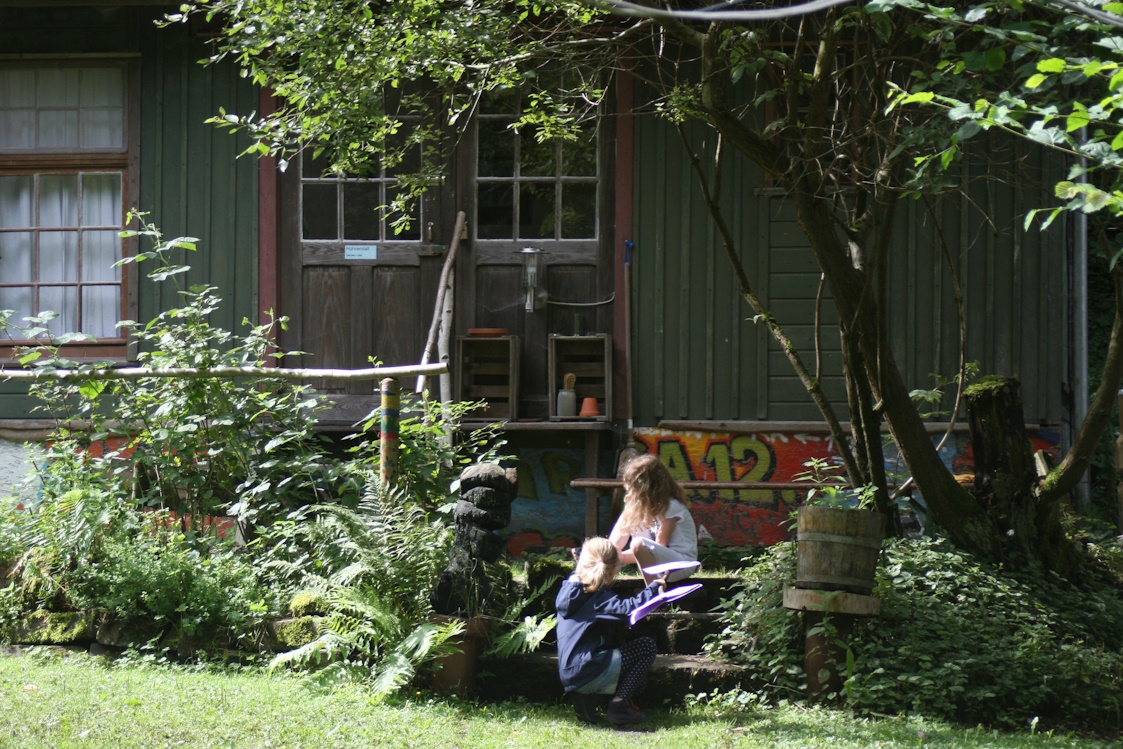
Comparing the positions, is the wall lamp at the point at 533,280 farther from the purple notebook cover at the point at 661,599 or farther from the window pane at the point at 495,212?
Answer: the purple notebook cover at the point at 661,599

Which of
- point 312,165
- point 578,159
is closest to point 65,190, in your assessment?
point 312,165

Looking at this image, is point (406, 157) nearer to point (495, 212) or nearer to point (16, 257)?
point (495, 212)

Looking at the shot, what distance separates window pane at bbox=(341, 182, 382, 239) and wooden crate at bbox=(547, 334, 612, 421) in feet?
5.79

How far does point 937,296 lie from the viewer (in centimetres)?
851

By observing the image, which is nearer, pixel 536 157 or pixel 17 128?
pixel 536 157

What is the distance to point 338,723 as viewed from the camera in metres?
4.65

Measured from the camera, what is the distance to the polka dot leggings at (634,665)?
16.5 ft

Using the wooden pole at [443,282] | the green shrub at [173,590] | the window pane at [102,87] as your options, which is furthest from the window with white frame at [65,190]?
the green shrub at [173,590]

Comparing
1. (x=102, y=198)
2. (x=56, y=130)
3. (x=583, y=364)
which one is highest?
(x=56, y=130)

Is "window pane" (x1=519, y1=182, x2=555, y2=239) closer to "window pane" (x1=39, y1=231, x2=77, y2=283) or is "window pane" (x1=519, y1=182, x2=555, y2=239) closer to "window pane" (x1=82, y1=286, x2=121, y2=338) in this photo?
"window pane" (x1=82, y1=286, x2=121, y2=338)

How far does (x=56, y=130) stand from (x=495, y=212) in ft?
12.3

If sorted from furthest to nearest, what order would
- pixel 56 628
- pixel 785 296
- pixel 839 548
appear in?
pixel 785 296
pixel 56 628
pixel 839 548

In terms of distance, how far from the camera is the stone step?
213 inches

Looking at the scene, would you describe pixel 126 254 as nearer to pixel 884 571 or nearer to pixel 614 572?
pixel 614 572
